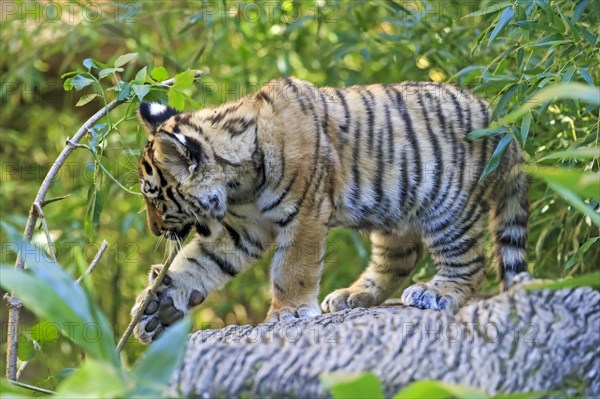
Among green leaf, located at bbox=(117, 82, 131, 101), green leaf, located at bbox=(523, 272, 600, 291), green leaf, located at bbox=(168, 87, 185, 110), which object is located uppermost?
green leaf, located at bbox=(117, 82, 131, 101)

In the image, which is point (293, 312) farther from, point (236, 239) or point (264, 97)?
point (264, 97)

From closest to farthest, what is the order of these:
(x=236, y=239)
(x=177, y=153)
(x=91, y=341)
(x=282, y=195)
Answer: (x=91, y=341), (x=177, y=153), (x=282, y=195), (x=236, y=239)

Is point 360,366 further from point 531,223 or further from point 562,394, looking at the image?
point 531,223

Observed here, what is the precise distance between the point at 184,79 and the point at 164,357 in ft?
5.94

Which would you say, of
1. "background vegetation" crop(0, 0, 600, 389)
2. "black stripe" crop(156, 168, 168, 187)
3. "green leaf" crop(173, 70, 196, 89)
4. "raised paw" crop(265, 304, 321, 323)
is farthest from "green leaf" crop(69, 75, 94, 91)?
"raised paw" crop(265, 304, 321, 323)

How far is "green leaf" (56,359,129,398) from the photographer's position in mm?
1638

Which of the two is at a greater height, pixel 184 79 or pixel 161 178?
pixel 184 79

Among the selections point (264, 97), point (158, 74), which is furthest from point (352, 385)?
point (264, 97)

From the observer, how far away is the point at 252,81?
5773mm

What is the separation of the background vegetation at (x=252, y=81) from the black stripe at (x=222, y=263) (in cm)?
40

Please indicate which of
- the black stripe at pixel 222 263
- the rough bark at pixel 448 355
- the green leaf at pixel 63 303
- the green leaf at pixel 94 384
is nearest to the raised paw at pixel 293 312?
the black stripe at pixel 222 263

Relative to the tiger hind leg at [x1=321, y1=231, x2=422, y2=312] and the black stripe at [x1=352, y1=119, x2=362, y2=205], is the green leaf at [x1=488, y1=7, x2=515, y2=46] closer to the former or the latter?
the black stripe at [x1=352, y1=119, x2=362, y2=205]

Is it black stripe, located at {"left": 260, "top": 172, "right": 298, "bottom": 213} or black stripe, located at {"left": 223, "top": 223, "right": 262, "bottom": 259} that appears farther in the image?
black stripe, located at {"left": 223, "top": 223, "right": 262, "bottom": 259}

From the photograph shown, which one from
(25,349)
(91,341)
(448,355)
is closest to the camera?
(91,341)
